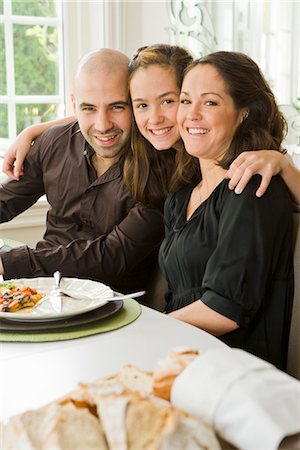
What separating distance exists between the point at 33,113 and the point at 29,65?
25 centimetres

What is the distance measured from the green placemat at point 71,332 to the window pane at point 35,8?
257 cm

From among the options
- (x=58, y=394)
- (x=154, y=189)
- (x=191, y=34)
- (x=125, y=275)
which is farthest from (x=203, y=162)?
(x=191, y=34)

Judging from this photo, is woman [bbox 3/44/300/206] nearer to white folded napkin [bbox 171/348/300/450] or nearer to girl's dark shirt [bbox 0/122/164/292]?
girl's dark shirt [bbox 0/122/164/292]

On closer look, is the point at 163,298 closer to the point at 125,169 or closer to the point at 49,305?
the point at 125,169

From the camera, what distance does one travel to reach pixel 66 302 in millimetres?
1616

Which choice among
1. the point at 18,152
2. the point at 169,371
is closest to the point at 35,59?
the point at 18,152

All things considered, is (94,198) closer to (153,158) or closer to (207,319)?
(153,158)

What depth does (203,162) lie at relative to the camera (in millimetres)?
1943

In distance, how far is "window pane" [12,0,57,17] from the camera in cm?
371

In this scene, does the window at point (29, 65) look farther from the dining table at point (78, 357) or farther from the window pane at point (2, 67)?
the dining table at point (78, 357)

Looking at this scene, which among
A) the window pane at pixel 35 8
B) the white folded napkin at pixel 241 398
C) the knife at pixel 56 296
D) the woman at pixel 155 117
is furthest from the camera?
the window pane at pixel 35 8

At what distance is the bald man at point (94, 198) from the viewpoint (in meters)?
2.19

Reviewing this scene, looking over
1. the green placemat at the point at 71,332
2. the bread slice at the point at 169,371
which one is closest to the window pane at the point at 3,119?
the green placemat at the point at 71,332

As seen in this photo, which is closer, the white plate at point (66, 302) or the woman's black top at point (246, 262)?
the white plate at point (66, 302)
